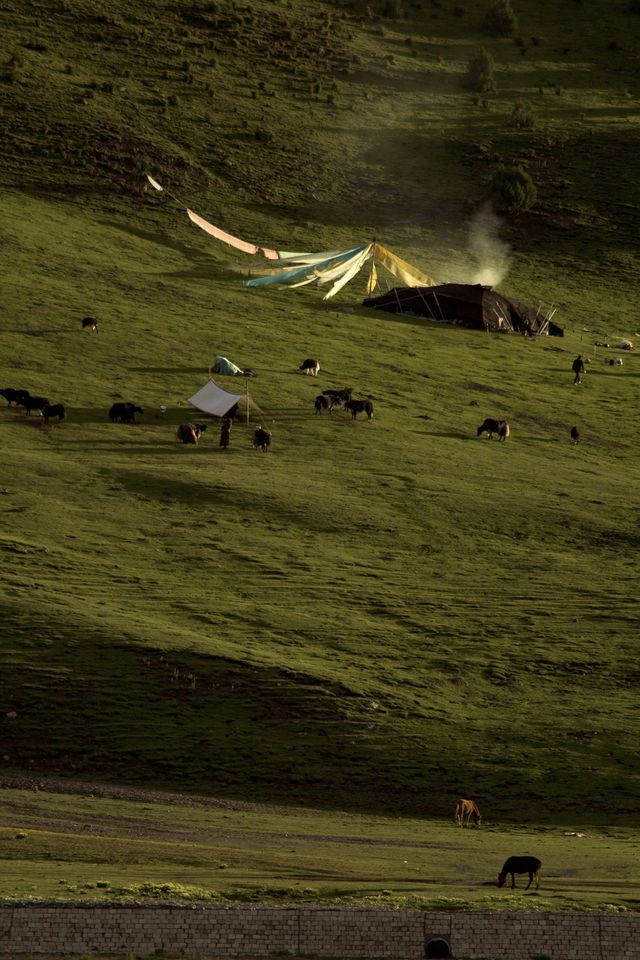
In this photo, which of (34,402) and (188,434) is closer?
(188,434)

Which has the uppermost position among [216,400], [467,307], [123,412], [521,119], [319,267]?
[521,119]

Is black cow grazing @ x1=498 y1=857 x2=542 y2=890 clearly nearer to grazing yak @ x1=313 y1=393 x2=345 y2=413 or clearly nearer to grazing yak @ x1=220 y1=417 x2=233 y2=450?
grazing yak @ x1=220 y1=417 x2=233 y2=450

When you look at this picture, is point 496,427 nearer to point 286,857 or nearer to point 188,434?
point 188,434

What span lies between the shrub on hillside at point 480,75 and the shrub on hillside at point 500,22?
1467 cm

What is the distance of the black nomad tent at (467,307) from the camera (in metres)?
75.3

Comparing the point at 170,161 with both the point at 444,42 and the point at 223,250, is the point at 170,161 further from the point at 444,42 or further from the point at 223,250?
the point at 444,42

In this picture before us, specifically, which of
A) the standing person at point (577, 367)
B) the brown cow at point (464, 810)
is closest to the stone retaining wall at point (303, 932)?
the brown cow at point (464, 810)

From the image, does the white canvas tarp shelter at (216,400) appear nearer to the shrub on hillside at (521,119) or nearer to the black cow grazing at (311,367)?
the black cow grazing at (311,367)

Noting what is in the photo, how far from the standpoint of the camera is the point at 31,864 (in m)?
19.1

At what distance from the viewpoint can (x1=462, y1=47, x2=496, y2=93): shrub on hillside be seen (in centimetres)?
11938

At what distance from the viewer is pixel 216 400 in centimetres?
5203

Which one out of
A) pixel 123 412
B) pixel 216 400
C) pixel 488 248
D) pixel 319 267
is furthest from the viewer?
pixel 488 248

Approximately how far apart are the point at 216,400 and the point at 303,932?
3773 centimetres

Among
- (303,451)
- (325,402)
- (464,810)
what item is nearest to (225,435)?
(303,451)
